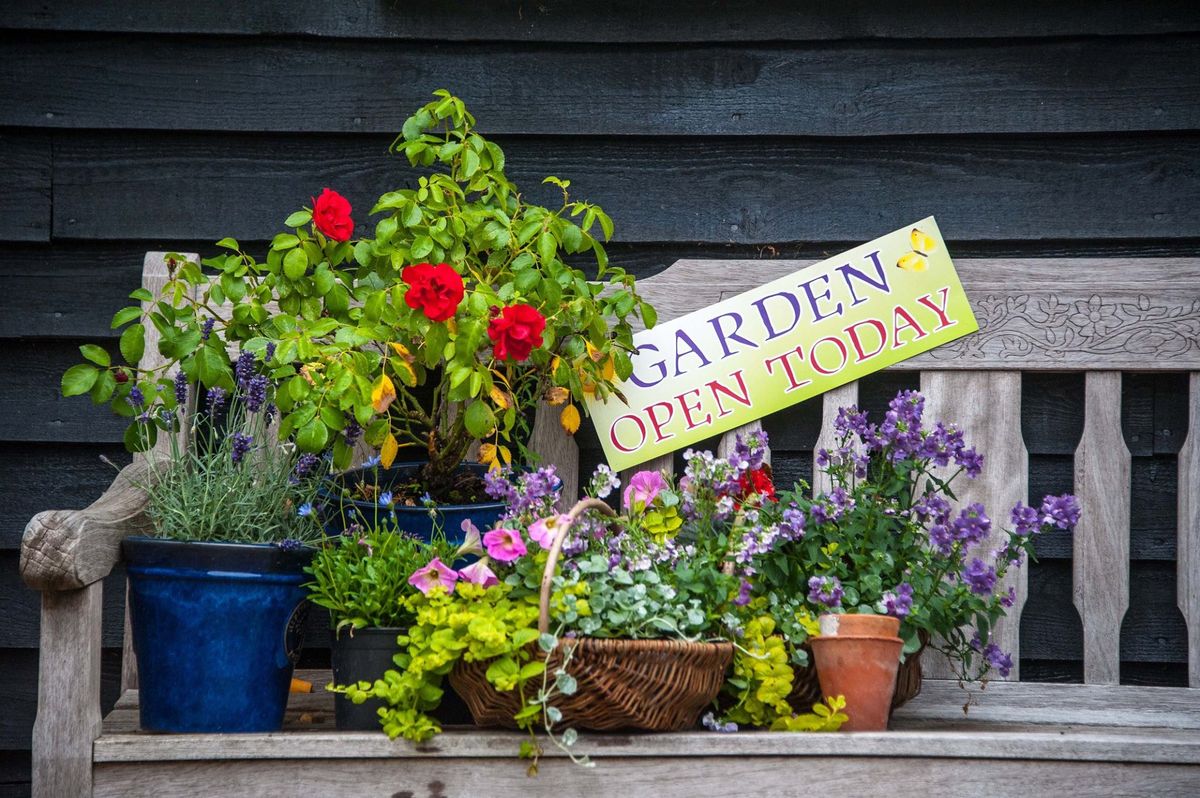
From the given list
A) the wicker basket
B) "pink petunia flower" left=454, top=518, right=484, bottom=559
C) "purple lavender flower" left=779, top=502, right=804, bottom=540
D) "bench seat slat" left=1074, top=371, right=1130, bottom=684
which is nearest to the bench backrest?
"bench seat slat" left=1074, top=371, right=1130, bottom=684

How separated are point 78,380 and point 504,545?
2.31 ft

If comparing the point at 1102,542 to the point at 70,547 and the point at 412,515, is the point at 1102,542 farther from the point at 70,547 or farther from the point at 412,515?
the point at 70,547

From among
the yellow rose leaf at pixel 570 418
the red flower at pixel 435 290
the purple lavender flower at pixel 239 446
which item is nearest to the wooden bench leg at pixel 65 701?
the purple lavender flower at pixel 239 446

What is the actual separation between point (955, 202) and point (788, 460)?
598mm

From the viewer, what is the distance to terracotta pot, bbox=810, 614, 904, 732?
149 centimetres

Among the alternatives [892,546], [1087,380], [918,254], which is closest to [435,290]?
[892,546]

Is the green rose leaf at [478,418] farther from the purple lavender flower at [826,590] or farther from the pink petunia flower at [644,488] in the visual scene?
the purple lavender flower at [826,590]

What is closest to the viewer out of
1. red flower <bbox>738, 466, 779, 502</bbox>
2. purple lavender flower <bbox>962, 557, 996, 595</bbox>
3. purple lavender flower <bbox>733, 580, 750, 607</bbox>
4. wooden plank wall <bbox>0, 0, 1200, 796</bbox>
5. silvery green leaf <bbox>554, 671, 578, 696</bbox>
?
silvery green leaf <bbox>554, 671, 578, 696</bbox>

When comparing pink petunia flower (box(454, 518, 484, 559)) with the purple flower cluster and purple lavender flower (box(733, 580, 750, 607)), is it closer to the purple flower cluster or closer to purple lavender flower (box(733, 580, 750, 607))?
the purple flower cluster

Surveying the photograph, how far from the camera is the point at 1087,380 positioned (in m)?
1.87

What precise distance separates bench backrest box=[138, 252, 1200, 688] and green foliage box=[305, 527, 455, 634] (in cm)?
56

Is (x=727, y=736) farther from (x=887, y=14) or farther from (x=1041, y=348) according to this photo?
(x=887, y=14)

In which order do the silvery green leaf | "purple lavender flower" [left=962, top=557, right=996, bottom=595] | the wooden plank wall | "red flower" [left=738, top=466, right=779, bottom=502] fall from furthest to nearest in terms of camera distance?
1. the wooden plank wall
2. "red flower" [left=738, top=466, right=779, bottom=502]
3. "purple lavender flower" [left=962, top=557, right=996, bottom=595]
4. the silvery green leaf

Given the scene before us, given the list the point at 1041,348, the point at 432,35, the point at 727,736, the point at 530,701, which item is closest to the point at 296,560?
the point at 530,701
